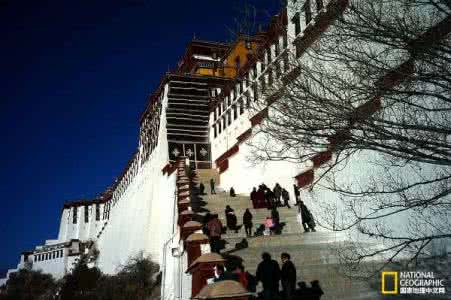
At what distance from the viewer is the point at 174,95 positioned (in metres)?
32.2

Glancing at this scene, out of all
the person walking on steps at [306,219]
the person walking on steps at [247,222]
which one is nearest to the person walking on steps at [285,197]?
the person walking on steps at [306,219]

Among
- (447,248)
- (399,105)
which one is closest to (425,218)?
(447,248)

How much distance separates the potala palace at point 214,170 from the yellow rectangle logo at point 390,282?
0.18m

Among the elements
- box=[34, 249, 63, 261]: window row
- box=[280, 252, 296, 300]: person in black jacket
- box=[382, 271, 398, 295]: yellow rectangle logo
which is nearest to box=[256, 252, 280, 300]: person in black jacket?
box=[280, 252, 296, 300]: person in black jacket

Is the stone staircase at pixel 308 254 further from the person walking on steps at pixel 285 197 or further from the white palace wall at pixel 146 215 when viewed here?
the white palace wall at pixel 146 215

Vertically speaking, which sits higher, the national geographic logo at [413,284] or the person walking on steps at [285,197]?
the person walking on steps at [285,197]

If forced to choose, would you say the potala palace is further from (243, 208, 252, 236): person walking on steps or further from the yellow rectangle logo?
(243, 208, 252, 236): person walking on steps

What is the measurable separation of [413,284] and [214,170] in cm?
2102

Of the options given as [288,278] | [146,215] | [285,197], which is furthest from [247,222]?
[146,215]

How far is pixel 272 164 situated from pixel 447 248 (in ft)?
35.7

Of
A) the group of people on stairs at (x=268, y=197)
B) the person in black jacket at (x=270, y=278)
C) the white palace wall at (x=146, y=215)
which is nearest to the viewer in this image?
the person in black jacket at (x=270, y=278)

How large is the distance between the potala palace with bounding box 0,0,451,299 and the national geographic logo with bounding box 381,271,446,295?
260 millimetres

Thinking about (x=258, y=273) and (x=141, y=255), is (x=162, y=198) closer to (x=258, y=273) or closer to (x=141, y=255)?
(x=141, y=255)

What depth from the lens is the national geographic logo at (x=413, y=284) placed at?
22.5 feet
